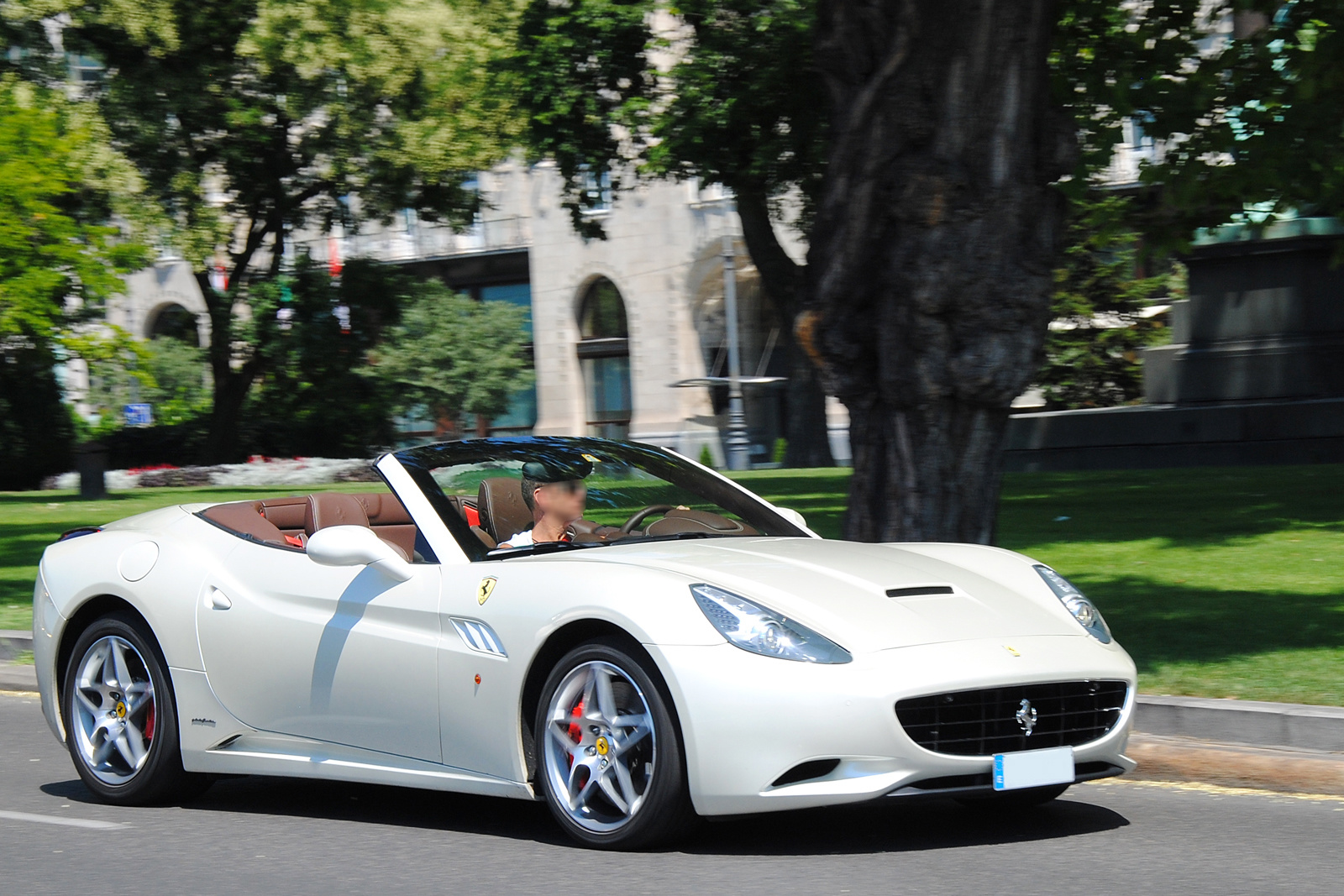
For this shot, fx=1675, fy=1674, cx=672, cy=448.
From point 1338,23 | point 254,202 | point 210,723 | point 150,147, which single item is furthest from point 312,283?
point 210,723

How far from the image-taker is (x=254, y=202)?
3047cm

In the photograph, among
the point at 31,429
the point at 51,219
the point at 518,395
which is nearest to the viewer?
the point at 51,219

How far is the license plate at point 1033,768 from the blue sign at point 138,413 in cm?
4349

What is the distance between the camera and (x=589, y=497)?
6145mm

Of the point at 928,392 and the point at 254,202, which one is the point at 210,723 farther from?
the point at 254,202

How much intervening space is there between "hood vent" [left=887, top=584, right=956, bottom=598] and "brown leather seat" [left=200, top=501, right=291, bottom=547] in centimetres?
242

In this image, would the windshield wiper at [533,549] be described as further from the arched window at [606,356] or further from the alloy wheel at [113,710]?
the arched window at [606,356]

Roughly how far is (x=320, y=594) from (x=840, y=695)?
210 cm

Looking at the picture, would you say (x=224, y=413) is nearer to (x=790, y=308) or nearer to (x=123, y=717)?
(x=790, y=308)

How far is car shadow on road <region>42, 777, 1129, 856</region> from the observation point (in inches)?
208

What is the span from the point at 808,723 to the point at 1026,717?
73 centimetres

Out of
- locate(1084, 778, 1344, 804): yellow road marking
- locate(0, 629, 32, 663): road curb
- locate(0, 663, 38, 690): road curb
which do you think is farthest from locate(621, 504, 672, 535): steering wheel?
locate(0, 629, 32, 663): road curb

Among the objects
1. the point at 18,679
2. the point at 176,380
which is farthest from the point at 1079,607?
the point at 176,380

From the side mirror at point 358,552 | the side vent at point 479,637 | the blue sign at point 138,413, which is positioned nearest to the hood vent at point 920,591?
the side vent at point 479,637
